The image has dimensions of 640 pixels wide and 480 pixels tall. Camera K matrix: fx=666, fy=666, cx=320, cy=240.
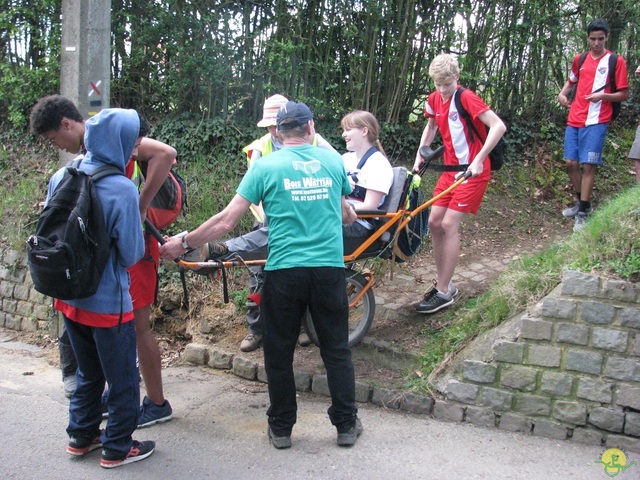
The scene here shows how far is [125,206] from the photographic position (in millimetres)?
3500

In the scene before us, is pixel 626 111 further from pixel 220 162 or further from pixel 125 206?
pixel 125 206

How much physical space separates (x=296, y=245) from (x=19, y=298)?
170 inches

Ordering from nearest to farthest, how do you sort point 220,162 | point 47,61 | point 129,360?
point 129,360, point 220,162, point 47,61

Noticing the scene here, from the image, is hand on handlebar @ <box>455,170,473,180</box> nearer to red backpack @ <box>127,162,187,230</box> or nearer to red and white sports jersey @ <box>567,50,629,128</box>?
red backpack @ <box>127,162,187,230</box>

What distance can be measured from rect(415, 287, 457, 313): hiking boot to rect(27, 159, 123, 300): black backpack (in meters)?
2.72

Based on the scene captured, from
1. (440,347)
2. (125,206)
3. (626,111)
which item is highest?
(626,111)

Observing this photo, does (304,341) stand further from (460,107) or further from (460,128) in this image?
(460,107)

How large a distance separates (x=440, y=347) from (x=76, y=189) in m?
2.77

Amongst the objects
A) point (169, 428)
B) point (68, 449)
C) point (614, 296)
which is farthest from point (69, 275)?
point (614, 296)

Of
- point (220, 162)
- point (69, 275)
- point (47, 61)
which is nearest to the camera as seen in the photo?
point (69, 275)

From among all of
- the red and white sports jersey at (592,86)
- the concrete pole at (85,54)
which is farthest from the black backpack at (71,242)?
the red and white sports jersey at (592,86)

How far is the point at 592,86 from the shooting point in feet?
22.8

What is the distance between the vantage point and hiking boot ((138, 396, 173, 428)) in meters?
4.27

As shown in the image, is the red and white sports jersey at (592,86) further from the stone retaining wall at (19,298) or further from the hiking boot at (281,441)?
the stone retaining wall at (19,298)
